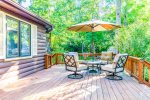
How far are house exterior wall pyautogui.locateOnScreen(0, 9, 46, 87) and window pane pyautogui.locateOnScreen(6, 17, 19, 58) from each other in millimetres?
229

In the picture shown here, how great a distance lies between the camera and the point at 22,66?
6.98 m

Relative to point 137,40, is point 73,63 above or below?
below

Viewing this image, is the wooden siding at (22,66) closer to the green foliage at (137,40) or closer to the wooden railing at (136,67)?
the wooden railing at (136,67)

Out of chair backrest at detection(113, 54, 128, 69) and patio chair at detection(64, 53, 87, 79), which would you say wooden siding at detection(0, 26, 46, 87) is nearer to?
patio chair at detection(64, 53, 87, 79)

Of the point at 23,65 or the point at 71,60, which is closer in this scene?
the point at 71,60

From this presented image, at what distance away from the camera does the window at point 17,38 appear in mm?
6191

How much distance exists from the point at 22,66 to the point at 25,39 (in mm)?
1157

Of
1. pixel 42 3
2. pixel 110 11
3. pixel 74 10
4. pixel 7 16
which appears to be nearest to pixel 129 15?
pixel 110 11

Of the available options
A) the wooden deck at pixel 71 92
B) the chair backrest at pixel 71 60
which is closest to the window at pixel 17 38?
the wooden deck at pixel 71 92

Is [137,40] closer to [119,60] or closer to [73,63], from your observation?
[119,60]

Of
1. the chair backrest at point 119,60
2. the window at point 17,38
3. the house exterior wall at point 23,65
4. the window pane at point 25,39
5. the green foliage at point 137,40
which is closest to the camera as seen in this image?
the house exterior wall at point 23,65

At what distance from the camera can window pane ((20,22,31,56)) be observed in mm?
7059

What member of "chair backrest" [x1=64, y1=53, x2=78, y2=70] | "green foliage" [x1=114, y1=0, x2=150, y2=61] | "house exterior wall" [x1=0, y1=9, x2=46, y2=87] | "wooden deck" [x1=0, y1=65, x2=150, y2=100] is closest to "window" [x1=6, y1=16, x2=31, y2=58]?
"house exterior wall" [x1=0, y1=9, x2=46, y2=87]

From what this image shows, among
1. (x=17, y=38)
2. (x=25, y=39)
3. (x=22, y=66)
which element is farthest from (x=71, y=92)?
(x=25, y=39)
